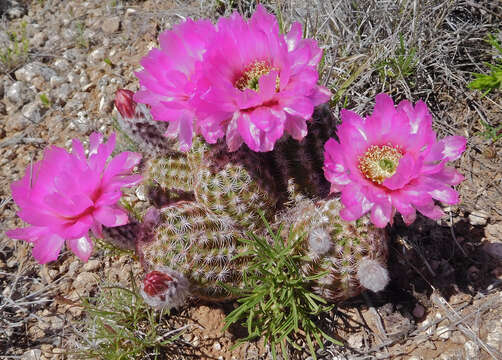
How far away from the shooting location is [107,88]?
2.74 metres

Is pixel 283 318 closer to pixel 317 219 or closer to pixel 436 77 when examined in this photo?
pixel 317 219

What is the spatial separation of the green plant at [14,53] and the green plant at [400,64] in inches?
90.5

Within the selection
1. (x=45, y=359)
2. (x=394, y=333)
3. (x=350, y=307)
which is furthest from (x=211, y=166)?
(x=45, y=359)

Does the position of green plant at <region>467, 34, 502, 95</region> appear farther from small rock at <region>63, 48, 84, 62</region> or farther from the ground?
small rock at <region>63, 48, 84, 62</region>

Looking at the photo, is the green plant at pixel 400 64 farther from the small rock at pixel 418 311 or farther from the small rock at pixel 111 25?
the small rock at pixel 111 25

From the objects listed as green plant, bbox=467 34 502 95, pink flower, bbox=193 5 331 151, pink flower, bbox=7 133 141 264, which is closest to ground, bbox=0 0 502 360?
green plant, bbox=467 34 502 95

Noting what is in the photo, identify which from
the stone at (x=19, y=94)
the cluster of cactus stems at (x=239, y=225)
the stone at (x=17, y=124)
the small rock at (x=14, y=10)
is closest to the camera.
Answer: the cluster of cactus stems at (x=239, y=225)

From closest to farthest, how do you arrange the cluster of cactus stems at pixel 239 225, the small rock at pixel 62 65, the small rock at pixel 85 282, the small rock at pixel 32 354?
the cluster of cactus stems at pixel 239 225 < the small rock at pixel 32 354 < the small rock at pixel 85 282 < the small rock at pixel 62 65

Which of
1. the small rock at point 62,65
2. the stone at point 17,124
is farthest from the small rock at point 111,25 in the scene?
the stone at point 17,124

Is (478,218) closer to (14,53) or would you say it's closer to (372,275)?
(372,275)

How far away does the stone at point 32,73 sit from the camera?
2.86m

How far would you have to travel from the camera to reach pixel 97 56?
9.61 ft

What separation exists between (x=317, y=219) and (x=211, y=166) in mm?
442

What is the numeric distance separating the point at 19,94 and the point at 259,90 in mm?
2049
